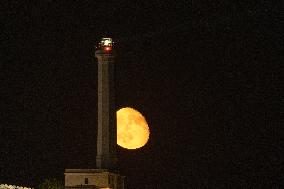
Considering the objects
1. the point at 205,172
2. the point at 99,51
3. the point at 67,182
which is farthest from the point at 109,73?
the point at 205,172

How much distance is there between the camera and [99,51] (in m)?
63.9

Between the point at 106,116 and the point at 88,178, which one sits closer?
the point at 88,178

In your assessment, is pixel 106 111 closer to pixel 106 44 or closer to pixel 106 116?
pixel 106 116

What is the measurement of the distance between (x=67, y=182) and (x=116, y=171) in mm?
5558

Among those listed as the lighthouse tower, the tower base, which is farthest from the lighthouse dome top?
the tower base

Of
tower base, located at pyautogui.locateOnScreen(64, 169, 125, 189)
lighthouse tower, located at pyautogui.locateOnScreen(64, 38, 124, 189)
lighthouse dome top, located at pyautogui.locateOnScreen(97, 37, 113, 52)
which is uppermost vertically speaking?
lighthouse dome top, located at pyautogui.locateOnScreen(97, 37, 113, 52)

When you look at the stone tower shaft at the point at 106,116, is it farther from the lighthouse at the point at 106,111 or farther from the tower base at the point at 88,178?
the tower base at the point at 88,178

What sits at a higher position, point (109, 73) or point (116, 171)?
point (109, 73)

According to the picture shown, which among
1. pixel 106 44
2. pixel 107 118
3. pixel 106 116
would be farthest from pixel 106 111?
pixel 106 44

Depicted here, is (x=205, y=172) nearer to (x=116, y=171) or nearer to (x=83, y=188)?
(x=116, y=171)

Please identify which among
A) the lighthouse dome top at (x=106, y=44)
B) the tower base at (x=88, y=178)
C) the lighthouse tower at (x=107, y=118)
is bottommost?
the tower base at (x=88, y=178)

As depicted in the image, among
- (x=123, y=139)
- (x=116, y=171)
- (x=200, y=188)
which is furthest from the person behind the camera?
(x=200, y=188)

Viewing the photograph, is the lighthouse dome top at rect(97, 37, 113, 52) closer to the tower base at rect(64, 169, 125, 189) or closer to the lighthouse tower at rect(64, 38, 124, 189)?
the lighthouse tower at rect(64, 38, 124, 189)

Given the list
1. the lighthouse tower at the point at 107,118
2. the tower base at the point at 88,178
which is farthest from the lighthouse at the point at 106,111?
the tower base at the point at 88,178
